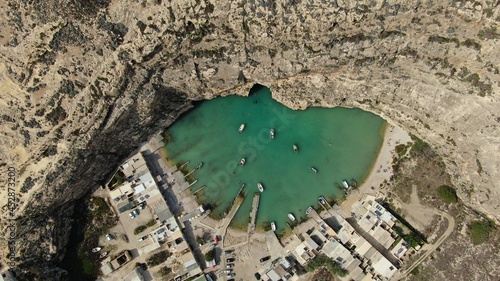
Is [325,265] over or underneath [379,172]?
underneath

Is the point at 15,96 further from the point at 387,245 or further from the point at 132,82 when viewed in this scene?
the point at 387,245

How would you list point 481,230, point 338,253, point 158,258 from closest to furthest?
point 481,230, point 338,253, point 158,258

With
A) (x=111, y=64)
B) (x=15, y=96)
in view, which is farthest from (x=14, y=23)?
(x=111, y=64)

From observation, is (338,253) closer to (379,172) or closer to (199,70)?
(379,172)

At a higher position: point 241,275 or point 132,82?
point 132,82

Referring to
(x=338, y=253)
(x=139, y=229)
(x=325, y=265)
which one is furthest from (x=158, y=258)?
(x=338, y=253)

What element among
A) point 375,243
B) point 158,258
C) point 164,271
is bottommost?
point 375,243
